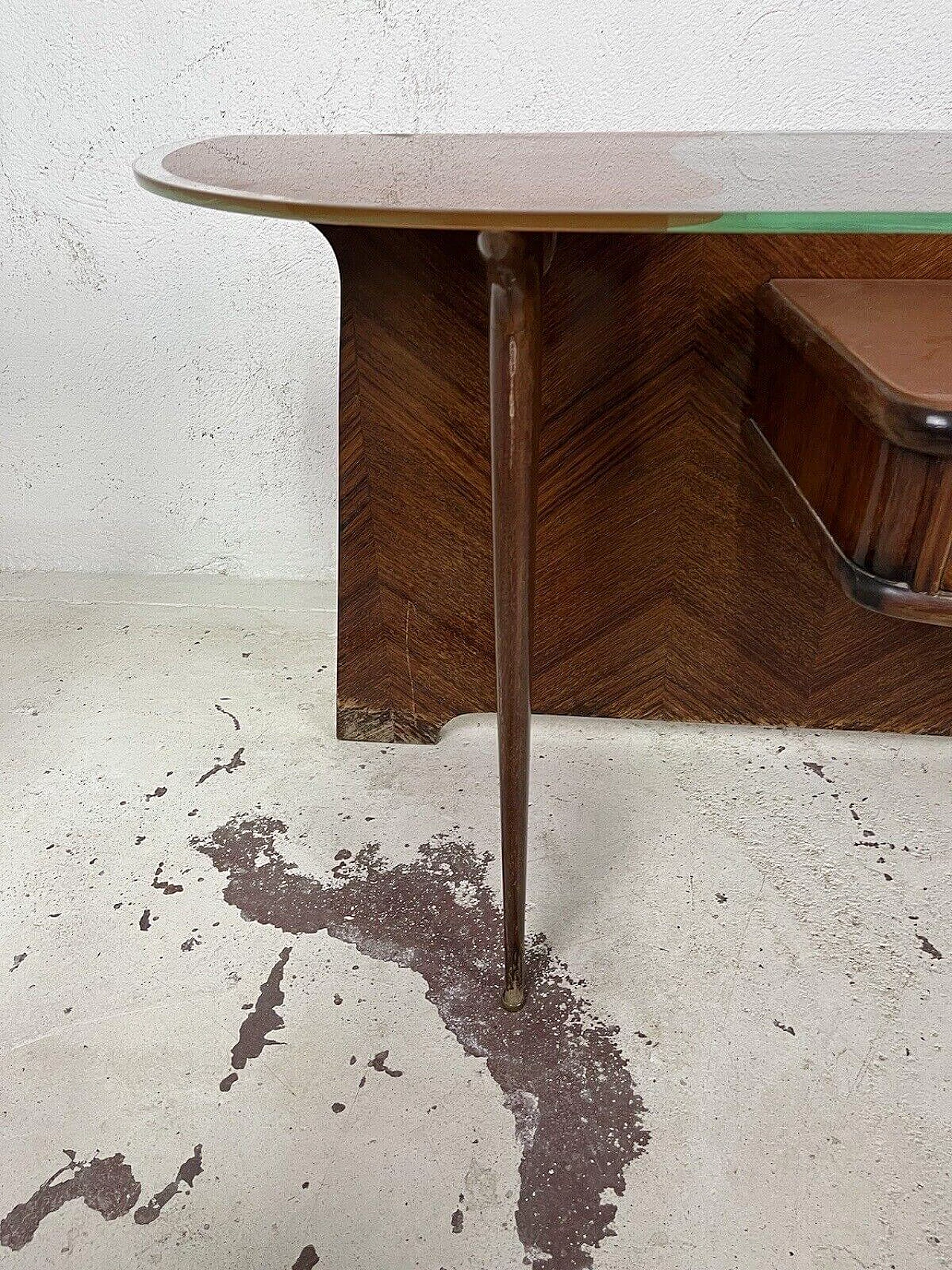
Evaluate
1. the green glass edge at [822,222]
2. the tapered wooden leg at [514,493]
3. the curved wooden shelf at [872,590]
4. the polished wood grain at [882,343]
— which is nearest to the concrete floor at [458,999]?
the tapered wooden leg at [514,493]

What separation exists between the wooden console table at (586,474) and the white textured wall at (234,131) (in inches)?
12.4

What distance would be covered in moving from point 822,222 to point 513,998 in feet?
2.08

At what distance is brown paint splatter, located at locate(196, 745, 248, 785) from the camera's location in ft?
3.78

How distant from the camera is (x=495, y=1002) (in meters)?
0.85

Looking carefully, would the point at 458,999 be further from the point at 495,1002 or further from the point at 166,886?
the point at 166,886

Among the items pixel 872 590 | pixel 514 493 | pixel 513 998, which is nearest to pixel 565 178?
pixel 514 493

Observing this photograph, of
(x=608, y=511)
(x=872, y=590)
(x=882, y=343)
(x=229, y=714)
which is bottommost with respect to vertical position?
(x=229, y=714)

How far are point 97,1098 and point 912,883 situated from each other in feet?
2.54

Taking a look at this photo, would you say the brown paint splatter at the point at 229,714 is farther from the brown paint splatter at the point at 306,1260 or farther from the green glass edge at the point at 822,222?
the green glass edge at the point at 822,222

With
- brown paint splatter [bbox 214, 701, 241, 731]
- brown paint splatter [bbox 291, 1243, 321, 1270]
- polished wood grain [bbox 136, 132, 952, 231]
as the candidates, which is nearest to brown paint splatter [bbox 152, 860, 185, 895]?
brown paint splatter [bbox 214, 701, 241, 731]

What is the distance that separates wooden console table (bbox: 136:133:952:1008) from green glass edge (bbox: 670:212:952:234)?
0.16 meters

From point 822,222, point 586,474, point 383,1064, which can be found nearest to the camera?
point 822,222

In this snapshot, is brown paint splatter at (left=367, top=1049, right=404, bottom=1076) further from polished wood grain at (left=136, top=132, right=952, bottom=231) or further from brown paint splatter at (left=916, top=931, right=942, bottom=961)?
polished wood grain at (left=136, top=132, right=952, bottom=231)

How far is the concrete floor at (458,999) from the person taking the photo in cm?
69
